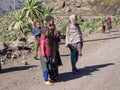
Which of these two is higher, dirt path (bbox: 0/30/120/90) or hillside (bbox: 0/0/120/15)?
dirt path (bbox: 0/30/120/90)

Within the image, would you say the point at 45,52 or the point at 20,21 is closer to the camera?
the point at 45,52

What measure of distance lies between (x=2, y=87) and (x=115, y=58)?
20.2ft

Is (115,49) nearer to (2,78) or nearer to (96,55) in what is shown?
(96,55)

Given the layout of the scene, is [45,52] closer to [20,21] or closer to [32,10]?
[32,10]

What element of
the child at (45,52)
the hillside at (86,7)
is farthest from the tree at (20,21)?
the hillside at (86,7)

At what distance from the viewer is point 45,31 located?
12.1m

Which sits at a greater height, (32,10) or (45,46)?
(45,46)

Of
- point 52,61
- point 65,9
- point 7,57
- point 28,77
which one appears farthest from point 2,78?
point 65,9

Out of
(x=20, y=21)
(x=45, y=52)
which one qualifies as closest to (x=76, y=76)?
(x=45, y=52)

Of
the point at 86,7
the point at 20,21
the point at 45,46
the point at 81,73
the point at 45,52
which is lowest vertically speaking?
the point at 86,7

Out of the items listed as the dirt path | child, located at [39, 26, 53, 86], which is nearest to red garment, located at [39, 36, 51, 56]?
child, located at [39, 26, 53, 86]

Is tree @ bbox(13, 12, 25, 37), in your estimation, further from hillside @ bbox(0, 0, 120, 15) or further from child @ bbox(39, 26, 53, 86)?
hillside @ bbox(0, 0, 120, 15)

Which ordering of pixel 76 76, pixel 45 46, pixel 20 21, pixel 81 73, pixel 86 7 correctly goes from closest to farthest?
pixel 45 46 → pixel 76 76 → pixel 81 73 → pixel 20 21 → pixel 86 7

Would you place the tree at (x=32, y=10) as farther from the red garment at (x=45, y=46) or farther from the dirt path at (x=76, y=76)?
the red garment at (x=45, y=46)
